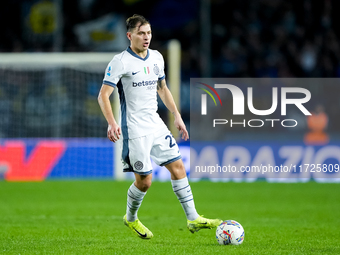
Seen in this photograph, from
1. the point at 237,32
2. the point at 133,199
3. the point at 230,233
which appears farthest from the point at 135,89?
the point at 237,32

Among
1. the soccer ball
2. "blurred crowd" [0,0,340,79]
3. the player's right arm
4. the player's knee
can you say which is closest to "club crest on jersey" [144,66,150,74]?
the player's right arm

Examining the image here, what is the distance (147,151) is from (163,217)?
3.05m

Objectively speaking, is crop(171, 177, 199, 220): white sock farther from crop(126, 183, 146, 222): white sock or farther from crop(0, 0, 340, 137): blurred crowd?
crop(0, 0, 340, 137): blurred crowd

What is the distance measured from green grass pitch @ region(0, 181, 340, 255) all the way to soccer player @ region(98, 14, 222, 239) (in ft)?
1.85

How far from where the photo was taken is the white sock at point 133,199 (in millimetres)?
6379

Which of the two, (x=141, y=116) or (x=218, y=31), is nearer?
(x=141, y=116)

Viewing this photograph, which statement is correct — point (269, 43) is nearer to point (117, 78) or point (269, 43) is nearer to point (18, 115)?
point (18, 115)

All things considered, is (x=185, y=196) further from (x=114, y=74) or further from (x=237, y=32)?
(x=237, y=32)

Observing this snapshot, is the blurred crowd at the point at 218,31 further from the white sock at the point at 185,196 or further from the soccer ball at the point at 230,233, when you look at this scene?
the soccer ball at the point at 230,233

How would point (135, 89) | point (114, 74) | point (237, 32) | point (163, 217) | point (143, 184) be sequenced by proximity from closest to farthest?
point (114, 74) → point (135, 89) → point (143, 184) → point (163, 217) → point (237, 32)

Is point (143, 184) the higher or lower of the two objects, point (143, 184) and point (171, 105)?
the lower

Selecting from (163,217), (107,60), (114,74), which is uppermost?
(107,60)

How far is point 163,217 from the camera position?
9.06 metres

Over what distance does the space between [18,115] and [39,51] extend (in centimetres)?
594
